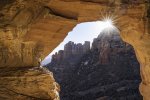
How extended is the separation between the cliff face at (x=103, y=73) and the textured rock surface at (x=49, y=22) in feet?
116

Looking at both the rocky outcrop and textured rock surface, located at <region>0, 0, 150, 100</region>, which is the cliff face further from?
textured rock surface, located at <region>0, 0, 150, 100</region>

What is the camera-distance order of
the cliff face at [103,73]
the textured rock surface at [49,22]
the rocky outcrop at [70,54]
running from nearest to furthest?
the textured rock surface at [49,22] → the cliff face at [103,73] → the rocky outcrop at [70,54]

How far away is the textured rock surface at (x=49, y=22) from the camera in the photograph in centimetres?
1412

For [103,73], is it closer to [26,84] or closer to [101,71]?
[101,71]

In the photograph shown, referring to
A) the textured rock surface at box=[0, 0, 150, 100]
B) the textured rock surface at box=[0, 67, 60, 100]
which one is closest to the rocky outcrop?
the textured rock surface at box=[0, 0, 150, 100]

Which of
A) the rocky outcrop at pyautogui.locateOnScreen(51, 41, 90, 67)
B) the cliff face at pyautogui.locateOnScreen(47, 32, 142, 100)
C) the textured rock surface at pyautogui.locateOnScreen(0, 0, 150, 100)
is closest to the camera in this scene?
the textured rock surface at pyautogui.locateOnScreen(0, 0, 150, 100)

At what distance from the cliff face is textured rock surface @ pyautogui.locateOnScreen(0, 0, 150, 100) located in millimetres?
35491

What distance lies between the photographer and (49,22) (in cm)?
1571

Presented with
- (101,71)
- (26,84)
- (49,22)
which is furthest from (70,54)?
(26,84)

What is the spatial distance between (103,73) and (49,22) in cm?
4573

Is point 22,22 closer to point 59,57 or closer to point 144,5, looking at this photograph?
point 144,5

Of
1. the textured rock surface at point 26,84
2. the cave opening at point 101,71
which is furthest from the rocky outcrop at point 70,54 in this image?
the textured rock surface at point 26,84

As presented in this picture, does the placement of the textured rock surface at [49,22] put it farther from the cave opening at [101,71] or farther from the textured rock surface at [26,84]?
the cave opening at [101,71]

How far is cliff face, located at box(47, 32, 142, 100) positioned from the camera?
55094mm
